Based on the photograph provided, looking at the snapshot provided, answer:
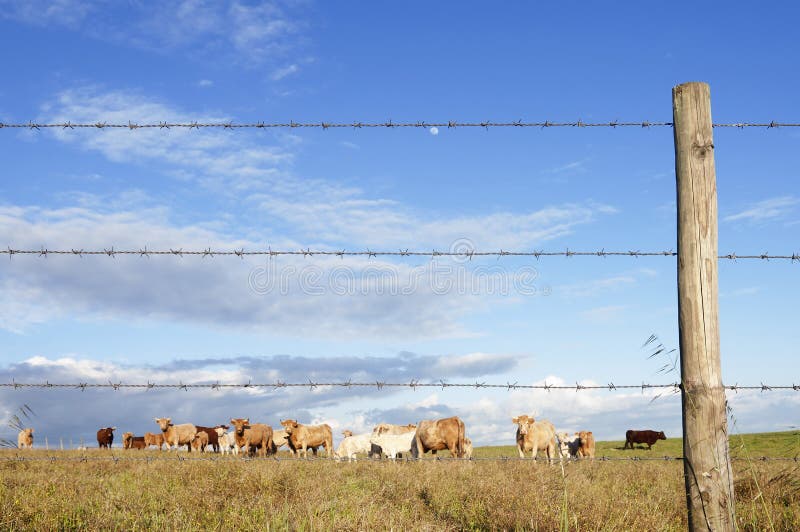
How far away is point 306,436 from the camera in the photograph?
28578 millimetres

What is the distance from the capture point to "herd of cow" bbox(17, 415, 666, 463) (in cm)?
2272

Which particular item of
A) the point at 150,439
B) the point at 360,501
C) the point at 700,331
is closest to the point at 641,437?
the point at 150,439

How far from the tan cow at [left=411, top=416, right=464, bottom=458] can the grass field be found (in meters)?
11.4

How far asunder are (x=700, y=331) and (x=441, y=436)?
60.6 ft

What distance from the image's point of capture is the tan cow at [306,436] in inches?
→ 1094

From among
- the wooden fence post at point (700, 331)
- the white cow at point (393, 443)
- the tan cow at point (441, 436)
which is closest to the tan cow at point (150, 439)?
the white cow at point (393, 443)

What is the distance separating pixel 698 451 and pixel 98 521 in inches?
216

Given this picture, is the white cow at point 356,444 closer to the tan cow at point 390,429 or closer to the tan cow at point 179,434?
the tan cow at point 390,429

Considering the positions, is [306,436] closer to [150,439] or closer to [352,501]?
[150,439]

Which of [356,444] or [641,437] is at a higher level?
[356,444]

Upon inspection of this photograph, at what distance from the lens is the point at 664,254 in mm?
6355

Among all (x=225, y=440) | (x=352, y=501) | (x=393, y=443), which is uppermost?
(x=352, y=501)

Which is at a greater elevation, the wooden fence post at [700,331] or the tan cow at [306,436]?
the wooden fence post at [700,331]

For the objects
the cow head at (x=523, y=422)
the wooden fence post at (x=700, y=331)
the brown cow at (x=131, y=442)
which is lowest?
the brown cow at (x=131, y=442)
